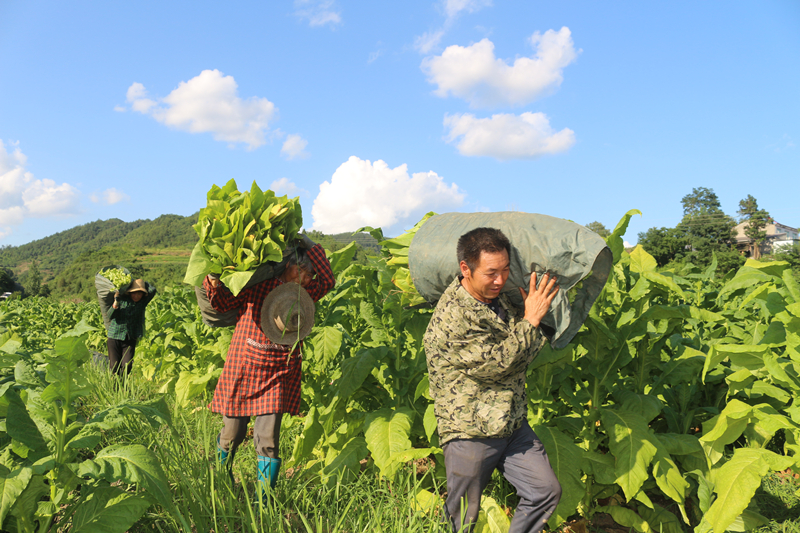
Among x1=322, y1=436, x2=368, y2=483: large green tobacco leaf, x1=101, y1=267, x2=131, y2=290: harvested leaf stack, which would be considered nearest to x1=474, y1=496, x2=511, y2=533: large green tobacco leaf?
x1=322, y1=436, x2=368, y2=483: large green tobacco leaf

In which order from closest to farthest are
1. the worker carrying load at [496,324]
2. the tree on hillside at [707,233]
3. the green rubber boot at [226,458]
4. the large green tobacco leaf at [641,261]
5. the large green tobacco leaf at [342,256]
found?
1. the worker carrying load at [496,324]
2. the green rubber boot at [226,458]
3. the large green tobacco leaf at [641,261]
4. the large green tobacco leaf at [342,256]
5. the tree on hillside at [707,233]

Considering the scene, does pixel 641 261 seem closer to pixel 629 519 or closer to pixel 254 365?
pixel 629 519

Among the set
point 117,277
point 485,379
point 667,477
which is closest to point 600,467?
point 667,477

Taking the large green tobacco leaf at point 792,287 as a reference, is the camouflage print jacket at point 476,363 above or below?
below

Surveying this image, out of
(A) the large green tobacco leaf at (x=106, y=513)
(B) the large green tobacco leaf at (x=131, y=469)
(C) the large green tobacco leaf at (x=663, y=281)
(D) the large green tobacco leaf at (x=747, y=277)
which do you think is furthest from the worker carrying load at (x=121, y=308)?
(D) the large green tobacco leaf at (x=747, y=277)

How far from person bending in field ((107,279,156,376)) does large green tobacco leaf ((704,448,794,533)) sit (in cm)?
678

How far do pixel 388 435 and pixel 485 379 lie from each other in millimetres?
910

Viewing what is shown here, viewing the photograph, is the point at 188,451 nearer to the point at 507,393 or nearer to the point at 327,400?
the point at 327,400

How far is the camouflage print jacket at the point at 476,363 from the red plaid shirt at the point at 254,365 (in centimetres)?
108

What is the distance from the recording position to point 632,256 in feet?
11.2

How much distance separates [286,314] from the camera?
116 inches

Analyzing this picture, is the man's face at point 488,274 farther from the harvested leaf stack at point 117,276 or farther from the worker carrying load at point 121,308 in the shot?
the harvested leaf stack at point 117,276

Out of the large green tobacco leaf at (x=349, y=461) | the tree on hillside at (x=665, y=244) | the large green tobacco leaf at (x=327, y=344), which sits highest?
the tree on hillside at (x=665, y=244)

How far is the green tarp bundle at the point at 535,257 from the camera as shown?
7.10 ft
